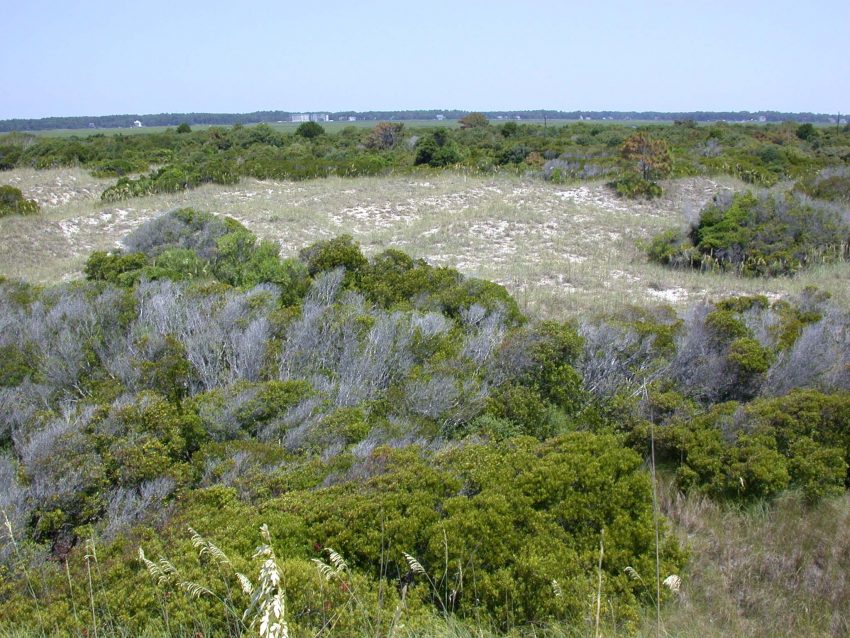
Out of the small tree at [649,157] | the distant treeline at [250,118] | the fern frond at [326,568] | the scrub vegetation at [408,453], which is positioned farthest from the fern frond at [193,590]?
the distant treeline at [250,118]

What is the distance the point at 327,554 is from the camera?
371 cm

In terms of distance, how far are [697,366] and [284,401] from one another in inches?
152

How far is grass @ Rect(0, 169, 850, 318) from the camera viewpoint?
34.5 ft

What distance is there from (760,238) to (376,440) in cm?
998

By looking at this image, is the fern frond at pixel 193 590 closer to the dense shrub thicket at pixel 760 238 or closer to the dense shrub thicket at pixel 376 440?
the dense shrub thicket at pixel 376 440

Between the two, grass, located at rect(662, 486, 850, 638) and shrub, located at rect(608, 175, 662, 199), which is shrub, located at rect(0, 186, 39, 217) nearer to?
shrub, located at rect(608, 175, 662, 199)

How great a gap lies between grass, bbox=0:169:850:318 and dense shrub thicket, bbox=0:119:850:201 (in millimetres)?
Result: 811

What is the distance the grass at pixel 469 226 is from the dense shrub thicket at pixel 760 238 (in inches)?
19.2

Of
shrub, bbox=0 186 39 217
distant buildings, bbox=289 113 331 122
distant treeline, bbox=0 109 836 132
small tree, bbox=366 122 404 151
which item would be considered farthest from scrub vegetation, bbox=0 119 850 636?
distant buildings, bbox=289 113 331 122

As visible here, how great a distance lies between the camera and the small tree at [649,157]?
18.3 meters

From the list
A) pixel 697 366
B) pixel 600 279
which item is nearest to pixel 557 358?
pixel 697 366

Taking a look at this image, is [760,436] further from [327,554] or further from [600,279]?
[600,279]

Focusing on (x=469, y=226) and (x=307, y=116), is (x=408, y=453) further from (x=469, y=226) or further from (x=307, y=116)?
(x=307, y=116)

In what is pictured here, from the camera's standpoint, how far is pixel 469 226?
14.5m
